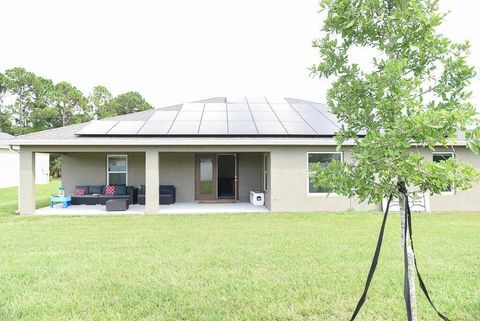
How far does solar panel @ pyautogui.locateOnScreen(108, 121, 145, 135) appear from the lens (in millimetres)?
12065

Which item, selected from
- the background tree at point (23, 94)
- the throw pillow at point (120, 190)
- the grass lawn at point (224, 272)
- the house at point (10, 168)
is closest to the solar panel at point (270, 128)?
the grass lawn at point (224, 272)

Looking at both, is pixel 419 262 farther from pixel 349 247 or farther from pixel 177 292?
pixel 177 292

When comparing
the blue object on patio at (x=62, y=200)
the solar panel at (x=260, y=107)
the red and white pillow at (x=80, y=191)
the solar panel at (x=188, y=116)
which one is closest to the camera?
the blue object on patio at (x=62, y=200)

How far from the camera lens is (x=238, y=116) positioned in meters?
14.1

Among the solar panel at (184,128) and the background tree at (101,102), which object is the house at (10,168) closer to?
the solar panel at (184,128)

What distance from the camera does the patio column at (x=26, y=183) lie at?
11453 millimetres

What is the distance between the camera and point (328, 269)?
17.4ft

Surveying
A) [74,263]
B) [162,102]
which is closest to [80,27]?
[74,263]

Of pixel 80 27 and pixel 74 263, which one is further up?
pixel 80 27

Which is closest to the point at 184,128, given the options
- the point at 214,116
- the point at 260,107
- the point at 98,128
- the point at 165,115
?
the point at 214,116

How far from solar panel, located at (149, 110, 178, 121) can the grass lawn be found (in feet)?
19.9

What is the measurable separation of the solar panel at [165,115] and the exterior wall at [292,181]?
16.0 feet

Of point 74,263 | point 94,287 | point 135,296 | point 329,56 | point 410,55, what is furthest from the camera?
point 74,263

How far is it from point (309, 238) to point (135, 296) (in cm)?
434
